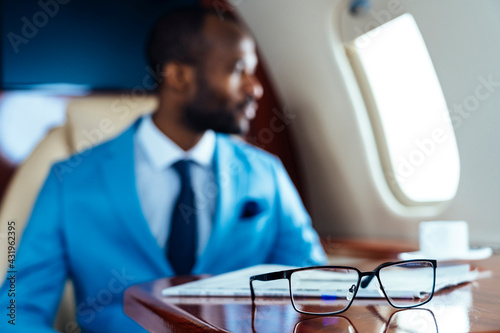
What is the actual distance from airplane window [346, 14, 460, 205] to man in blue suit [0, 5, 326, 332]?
34cm

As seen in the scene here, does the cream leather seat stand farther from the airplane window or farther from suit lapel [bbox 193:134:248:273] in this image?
the airplane window

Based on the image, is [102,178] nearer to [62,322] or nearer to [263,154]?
[62,322]

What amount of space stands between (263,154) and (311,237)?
11.5 inches

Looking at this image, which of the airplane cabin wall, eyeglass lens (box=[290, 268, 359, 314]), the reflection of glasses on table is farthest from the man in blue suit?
the reflection of glasses on table

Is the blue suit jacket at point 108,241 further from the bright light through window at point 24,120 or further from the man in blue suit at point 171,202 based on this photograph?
the bright light through window at point 24,120

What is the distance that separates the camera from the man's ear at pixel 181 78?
1618 millimetres

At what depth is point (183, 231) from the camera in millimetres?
1434

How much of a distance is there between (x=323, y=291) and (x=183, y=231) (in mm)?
798

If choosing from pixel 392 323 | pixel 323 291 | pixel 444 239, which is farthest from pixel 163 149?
pixel 392 323

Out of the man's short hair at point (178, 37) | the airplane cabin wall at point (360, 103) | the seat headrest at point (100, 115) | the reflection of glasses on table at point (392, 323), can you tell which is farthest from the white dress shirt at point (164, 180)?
the reflection of glasses on table at point (392, 323)

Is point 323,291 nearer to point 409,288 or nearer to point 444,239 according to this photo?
point 409,288

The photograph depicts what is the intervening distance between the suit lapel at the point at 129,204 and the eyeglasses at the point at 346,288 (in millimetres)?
627

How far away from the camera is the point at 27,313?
1.25 metres

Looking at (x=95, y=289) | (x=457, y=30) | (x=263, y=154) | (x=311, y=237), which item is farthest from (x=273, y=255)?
(x=457, y=30)
